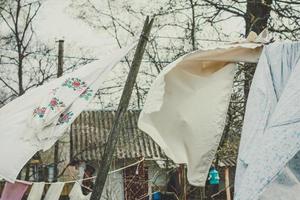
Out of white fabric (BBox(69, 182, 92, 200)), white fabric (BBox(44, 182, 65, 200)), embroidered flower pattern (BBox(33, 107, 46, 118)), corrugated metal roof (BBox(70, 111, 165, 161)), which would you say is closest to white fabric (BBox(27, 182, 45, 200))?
white fabric (BBox(44, 182, 65, 200))

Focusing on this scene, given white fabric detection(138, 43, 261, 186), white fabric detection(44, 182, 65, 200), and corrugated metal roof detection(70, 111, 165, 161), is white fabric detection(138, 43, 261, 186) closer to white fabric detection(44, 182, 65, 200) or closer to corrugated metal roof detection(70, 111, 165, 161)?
Result: white fabric detection(44, 182, 65, 200)

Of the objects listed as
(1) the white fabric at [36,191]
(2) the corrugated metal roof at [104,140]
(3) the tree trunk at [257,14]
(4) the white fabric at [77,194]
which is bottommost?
(2) the corrugated metal roof at [104,140]

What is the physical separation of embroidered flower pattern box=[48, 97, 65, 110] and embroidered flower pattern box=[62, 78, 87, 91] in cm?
15

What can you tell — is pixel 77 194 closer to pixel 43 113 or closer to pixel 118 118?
pixel 118 118

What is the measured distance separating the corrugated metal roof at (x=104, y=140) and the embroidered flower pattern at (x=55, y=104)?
12.9 m

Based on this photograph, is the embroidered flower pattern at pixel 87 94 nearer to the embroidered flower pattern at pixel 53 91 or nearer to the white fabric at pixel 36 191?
the embroidered flower pattern at pixel 53 91

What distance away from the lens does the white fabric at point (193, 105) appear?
3.04m

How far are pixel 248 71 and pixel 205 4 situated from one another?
213 cm

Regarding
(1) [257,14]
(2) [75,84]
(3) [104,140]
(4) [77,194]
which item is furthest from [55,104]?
(3) [104,140]

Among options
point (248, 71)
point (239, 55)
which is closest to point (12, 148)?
point (239, 55)

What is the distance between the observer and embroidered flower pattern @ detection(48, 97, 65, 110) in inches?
150

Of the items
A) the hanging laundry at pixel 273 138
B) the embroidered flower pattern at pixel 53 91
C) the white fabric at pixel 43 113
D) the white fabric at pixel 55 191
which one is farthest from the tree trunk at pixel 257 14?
the hanging laundry at pixel 273 138

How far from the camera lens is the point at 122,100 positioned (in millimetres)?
4535

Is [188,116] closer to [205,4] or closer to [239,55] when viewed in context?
[239,55]
